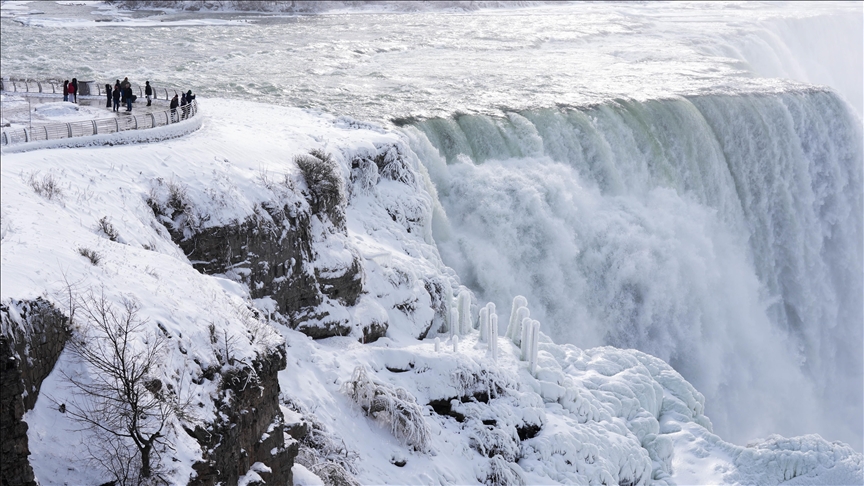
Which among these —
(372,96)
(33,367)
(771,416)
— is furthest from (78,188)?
(771,416)

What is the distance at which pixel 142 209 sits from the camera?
17141 mm

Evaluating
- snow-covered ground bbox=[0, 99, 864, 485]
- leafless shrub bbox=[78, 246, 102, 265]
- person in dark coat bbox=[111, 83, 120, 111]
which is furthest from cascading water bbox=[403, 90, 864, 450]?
leafless shrub bbox=[78, 246, 102, 265]

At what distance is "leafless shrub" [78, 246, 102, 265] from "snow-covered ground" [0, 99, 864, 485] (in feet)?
0.27

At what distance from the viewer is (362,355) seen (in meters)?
19.3

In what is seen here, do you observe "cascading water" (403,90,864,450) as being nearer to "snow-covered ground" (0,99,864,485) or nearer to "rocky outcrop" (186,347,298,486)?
"snow-covered ground" (0,99,864,485)

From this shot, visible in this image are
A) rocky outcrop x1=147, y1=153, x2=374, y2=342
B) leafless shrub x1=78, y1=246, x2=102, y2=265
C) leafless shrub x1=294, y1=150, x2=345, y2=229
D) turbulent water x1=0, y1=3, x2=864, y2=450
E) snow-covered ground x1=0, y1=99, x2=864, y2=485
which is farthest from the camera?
turbulent water x1=0, y1=3, x2=864, y2=450

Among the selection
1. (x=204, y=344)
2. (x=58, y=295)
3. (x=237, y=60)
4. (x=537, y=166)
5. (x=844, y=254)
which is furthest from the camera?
(x=237, y=60)

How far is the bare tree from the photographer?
36.0 feet

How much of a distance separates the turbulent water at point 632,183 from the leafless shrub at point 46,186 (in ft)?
43.7

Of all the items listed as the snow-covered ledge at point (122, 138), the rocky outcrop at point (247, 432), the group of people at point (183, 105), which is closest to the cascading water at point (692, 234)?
the group of people at point (183, 105)

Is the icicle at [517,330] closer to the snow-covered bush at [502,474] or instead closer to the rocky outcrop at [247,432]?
the snow-covered bush at [502,474]

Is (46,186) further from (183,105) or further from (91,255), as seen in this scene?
(183,105)

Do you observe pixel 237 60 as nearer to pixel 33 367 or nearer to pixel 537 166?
pixel 537 166

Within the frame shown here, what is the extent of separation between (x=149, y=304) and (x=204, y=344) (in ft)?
3.48
